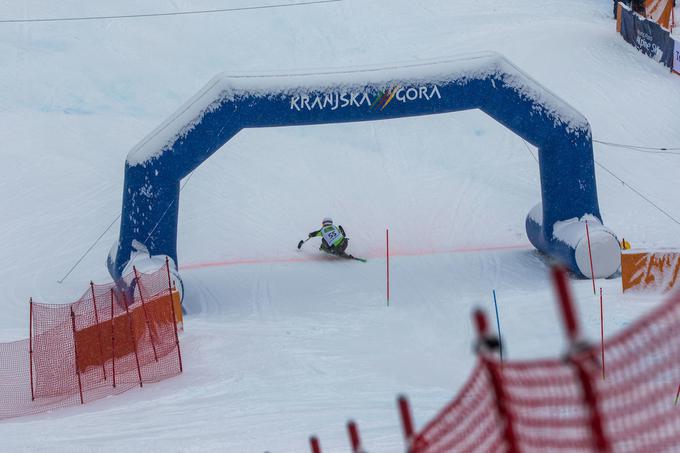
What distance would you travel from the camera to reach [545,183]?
1605cm

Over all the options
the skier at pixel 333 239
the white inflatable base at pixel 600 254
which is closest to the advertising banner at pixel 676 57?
the white inflatable base at pixel 600 254

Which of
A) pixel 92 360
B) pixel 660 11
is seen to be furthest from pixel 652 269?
pixel 660 11

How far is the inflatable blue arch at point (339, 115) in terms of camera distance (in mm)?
14945

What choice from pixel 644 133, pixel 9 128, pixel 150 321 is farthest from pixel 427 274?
pixel 9 128

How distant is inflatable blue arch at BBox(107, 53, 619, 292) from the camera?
14.9m

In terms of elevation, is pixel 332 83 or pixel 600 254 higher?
pixel 332 83

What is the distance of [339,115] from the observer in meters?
15.2

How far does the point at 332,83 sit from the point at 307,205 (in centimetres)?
586

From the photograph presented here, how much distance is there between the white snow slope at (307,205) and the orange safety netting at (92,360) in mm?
468

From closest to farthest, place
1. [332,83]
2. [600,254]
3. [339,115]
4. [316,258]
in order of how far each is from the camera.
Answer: [332,83]
[339,115]
[600,254]
[316,258]

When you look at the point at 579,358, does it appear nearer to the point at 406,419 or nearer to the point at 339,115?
the point at 406,419

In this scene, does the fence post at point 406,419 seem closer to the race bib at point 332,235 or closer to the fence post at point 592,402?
the fence post at point 592,402

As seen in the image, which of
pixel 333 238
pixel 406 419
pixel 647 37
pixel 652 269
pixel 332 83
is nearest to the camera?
pixel 406 419

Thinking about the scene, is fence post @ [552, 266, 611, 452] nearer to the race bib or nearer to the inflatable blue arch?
the inflatable blue arch
